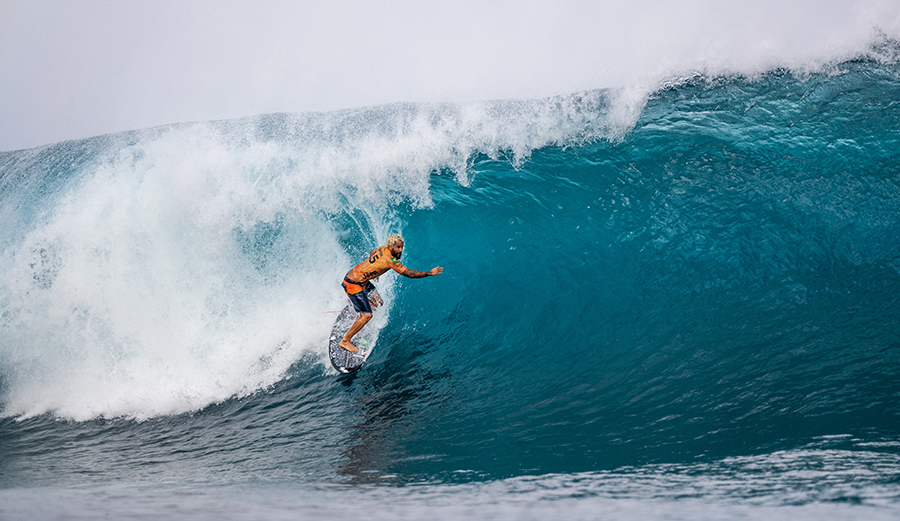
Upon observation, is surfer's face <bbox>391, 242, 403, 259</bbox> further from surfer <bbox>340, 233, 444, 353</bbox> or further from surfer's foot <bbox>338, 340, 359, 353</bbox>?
surfer's foot <bbox>338, 340, 359, 353</bbox>

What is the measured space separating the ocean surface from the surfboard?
0.53 feet

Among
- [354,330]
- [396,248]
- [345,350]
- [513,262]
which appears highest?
[396,248]

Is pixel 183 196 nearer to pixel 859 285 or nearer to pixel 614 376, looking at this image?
pixel 614 376

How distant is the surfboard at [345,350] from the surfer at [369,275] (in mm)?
82

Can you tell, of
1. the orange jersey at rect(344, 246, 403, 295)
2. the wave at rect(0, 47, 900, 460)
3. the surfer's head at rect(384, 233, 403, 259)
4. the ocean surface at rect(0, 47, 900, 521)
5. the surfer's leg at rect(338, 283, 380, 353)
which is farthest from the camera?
the surfer's leg at rect(338, 283, 380, 353)

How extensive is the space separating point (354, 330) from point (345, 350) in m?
0.26

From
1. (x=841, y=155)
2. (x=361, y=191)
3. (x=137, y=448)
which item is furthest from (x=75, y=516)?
(x=841, y=155)

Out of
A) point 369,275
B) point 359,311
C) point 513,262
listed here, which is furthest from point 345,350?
point 513,262

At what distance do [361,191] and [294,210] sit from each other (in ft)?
3.01

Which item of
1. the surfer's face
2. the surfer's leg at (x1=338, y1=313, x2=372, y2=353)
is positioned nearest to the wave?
the surfer's leg at (x1=338, y1=313, x2=372, y2=353)

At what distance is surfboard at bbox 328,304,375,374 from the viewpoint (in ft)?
16.7

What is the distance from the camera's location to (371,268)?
4785 mm

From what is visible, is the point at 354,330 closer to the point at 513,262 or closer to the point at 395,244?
the point at 395,244

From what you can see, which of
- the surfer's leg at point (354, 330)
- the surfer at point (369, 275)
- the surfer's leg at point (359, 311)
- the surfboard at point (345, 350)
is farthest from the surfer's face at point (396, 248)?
the surfboard at point (345, 350)
